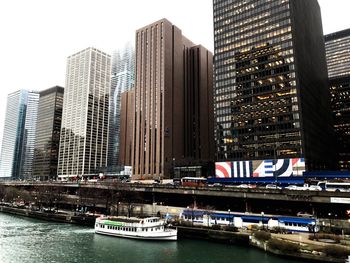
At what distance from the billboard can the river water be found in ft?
250

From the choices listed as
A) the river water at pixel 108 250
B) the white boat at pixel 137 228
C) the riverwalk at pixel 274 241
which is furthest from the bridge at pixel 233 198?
the river water at pixel 108 250

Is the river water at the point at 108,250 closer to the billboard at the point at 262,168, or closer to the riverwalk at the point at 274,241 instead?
the riverwalk at the point at 274,241

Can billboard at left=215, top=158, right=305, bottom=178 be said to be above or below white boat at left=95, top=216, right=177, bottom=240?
above

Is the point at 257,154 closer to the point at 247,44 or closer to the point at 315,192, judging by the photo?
the point at 247,44

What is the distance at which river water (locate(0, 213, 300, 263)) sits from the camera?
56188 mm

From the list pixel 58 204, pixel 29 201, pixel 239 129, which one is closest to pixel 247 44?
pixel 239 129

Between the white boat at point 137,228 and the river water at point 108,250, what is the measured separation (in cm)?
210

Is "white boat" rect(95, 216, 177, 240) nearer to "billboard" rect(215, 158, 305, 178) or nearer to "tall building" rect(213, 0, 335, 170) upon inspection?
"billboard" rect(215, 158, 305, 178)

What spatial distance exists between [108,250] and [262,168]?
341 ft

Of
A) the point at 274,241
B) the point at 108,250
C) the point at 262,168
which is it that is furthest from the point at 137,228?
the point at 262,168

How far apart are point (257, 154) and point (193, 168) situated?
45.0m

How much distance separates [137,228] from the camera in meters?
77.4

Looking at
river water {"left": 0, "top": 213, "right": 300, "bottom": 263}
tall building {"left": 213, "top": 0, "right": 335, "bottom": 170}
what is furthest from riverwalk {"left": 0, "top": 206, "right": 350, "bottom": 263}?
tall building {"left": 213, "top": 0, "right": 335, "bottom": 170}

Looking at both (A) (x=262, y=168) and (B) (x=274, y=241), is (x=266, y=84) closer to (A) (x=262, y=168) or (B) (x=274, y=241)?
(A) (x=262, y=168)
